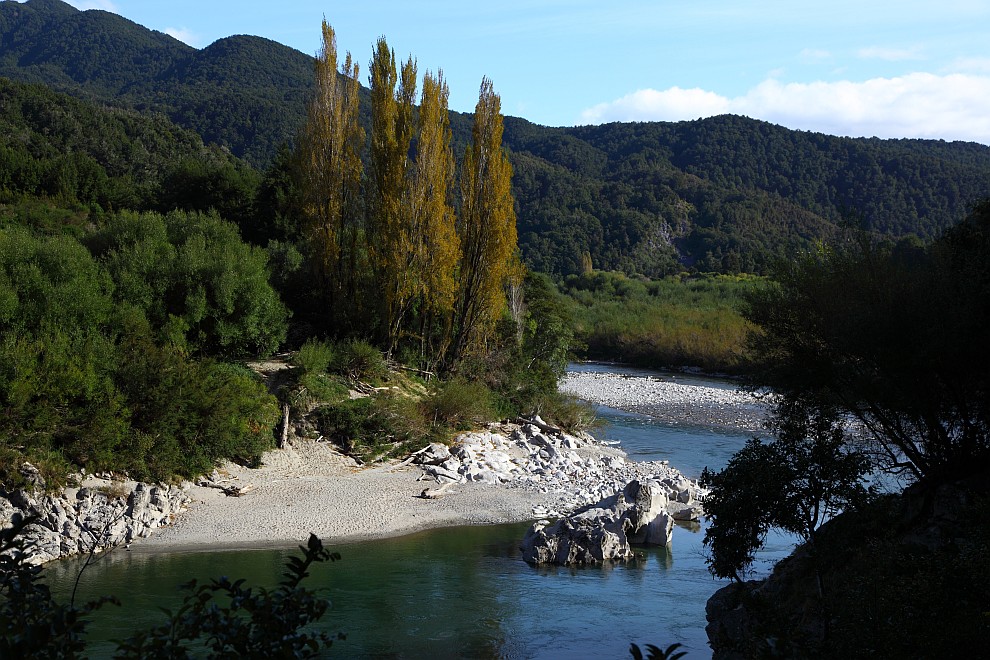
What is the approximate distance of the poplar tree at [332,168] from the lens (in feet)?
79.0

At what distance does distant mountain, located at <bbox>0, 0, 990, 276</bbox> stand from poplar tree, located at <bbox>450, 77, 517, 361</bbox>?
152ft

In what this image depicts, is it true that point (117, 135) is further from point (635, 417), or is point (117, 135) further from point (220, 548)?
point (220, 548)

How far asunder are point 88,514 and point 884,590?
41.1ft

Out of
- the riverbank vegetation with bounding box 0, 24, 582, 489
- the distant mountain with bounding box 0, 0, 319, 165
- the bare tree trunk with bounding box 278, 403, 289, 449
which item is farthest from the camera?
the distant mountain with bounding box 0, 0, 319, 165

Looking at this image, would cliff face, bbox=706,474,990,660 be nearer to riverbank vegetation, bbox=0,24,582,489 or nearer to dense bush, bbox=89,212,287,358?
riverbank vegetation, bbox=0,24,582,489

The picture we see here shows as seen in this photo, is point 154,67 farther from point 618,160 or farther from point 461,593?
point 461,593

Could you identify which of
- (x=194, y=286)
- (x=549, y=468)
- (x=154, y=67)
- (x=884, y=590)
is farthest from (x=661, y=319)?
(x=154, y=67)

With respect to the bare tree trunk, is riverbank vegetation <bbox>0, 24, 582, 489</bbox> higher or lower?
higher

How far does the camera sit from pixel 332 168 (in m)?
24.2

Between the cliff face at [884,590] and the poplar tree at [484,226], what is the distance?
15630 mm

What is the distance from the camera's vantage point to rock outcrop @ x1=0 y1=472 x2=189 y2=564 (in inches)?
535

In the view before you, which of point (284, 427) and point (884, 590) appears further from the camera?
point (284, 427)

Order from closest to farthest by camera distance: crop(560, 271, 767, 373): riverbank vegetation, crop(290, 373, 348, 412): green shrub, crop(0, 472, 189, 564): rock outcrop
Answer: crop(0, 472, 189, 564): rock outcrop → crop(290, 373, 348, 412): green shrub → crop(560, 271, 767, 373): riverbank vegetation

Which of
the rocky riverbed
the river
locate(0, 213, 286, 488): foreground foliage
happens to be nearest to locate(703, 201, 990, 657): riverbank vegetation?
the river
